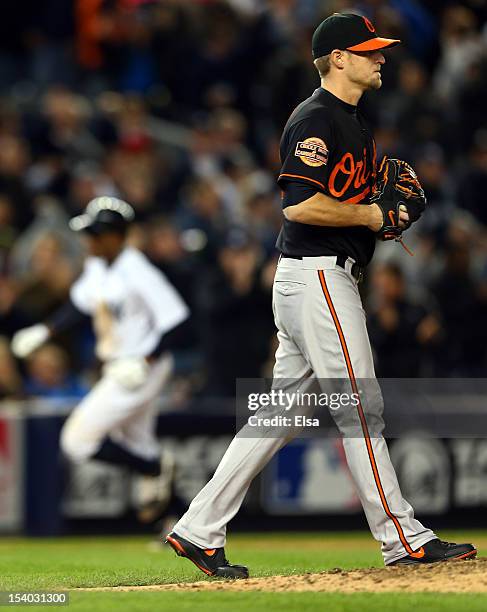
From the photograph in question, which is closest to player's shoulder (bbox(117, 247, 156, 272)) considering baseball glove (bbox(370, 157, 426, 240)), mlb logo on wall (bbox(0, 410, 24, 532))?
mlb logo on wall (bbox(0, 410, 24, 532))

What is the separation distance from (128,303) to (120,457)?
1087 mm

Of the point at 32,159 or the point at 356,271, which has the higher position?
the point at 32,159

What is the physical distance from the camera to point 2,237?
40.2ft

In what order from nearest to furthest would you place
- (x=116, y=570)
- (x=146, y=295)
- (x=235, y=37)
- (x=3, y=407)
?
(x=116, y=570), (x=146, y=295), (x=3, y=407), (x=235, y=37)

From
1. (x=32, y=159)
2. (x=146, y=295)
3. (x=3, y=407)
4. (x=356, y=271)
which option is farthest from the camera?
(x=32, y=159)

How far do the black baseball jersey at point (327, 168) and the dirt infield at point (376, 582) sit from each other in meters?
1.36

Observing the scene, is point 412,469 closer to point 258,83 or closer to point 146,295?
point 146,295

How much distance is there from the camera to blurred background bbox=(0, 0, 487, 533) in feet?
36.2

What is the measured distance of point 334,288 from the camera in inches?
232

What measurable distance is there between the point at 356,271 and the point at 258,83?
9.44 meters

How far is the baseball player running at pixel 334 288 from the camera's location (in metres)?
5.79

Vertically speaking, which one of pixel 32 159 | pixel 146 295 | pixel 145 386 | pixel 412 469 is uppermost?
pixel 32 159

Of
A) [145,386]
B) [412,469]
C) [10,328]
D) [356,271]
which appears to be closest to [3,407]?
[10,328]

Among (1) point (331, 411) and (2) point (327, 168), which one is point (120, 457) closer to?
(1) point (331, 411)
